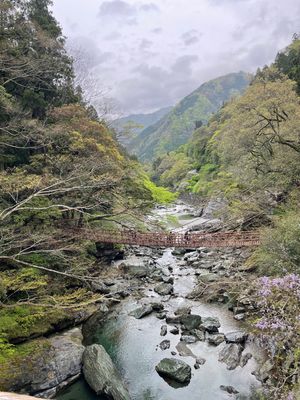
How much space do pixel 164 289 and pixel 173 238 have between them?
8.96ft

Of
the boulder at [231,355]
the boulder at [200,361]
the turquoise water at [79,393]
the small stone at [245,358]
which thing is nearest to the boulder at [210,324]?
the boulder at [231,355]

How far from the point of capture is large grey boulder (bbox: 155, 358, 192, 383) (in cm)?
933

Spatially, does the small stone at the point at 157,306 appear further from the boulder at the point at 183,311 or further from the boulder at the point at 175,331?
the boulder at the point at 175,331

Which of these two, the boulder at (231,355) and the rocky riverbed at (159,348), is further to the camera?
the boulder at (231,355)

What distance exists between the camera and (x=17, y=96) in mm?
17047

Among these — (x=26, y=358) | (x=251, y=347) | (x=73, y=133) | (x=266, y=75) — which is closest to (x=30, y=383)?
(x=26, y=358)

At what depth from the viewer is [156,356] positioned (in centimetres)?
1059

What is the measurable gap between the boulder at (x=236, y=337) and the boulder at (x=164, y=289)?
4.59 meters

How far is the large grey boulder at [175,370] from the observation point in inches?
367

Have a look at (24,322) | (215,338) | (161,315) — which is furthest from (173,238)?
(24,322)

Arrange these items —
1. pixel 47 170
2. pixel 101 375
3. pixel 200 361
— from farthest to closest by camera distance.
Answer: pixel 47 170
pixel 200 361
pixel 101 375

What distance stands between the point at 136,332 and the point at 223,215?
29.0 ft

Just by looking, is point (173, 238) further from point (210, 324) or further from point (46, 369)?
point (46, 369)

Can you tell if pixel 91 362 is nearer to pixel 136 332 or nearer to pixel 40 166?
pixel 136 332
